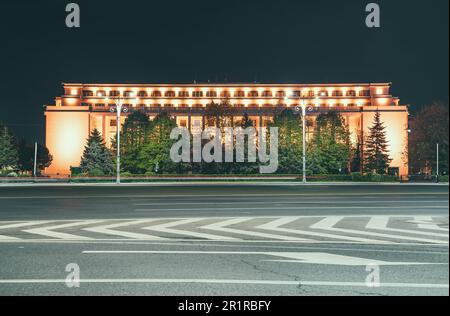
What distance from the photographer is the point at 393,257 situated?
7.98 m

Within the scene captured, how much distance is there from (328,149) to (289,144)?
5291 mm

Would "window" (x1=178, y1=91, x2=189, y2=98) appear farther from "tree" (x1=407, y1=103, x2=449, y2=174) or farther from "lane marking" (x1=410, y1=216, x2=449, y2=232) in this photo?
"lane marking" (x1=410, y1=216, x2=449, y2=232)

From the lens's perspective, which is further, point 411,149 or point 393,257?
point 411,149

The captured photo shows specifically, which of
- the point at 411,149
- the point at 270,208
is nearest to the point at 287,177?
the point at 411,149

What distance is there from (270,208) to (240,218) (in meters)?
3.42

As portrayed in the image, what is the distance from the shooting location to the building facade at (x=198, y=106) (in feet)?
308

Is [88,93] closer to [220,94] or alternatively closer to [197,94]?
[197,94]

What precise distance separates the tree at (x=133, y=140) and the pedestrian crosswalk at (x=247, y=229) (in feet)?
157

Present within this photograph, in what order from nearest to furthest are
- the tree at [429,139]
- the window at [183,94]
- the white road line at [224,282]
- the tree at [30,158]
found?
the white road line at [224,282] < the tree at [429,139] < the tree at [30,158] < the window at [183,94]

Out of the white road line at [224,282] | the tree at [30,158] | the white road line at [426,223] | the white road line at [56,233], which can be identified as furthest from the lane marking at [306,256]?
the tree at [30,158]

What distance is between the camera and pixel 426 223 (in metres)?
12.8

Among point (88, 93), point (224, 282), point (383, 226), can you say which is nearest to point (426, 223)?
point (383, 226)

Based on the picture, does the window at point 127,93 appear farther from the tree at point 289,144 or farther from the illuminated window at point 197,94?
the tree at point 289,144
